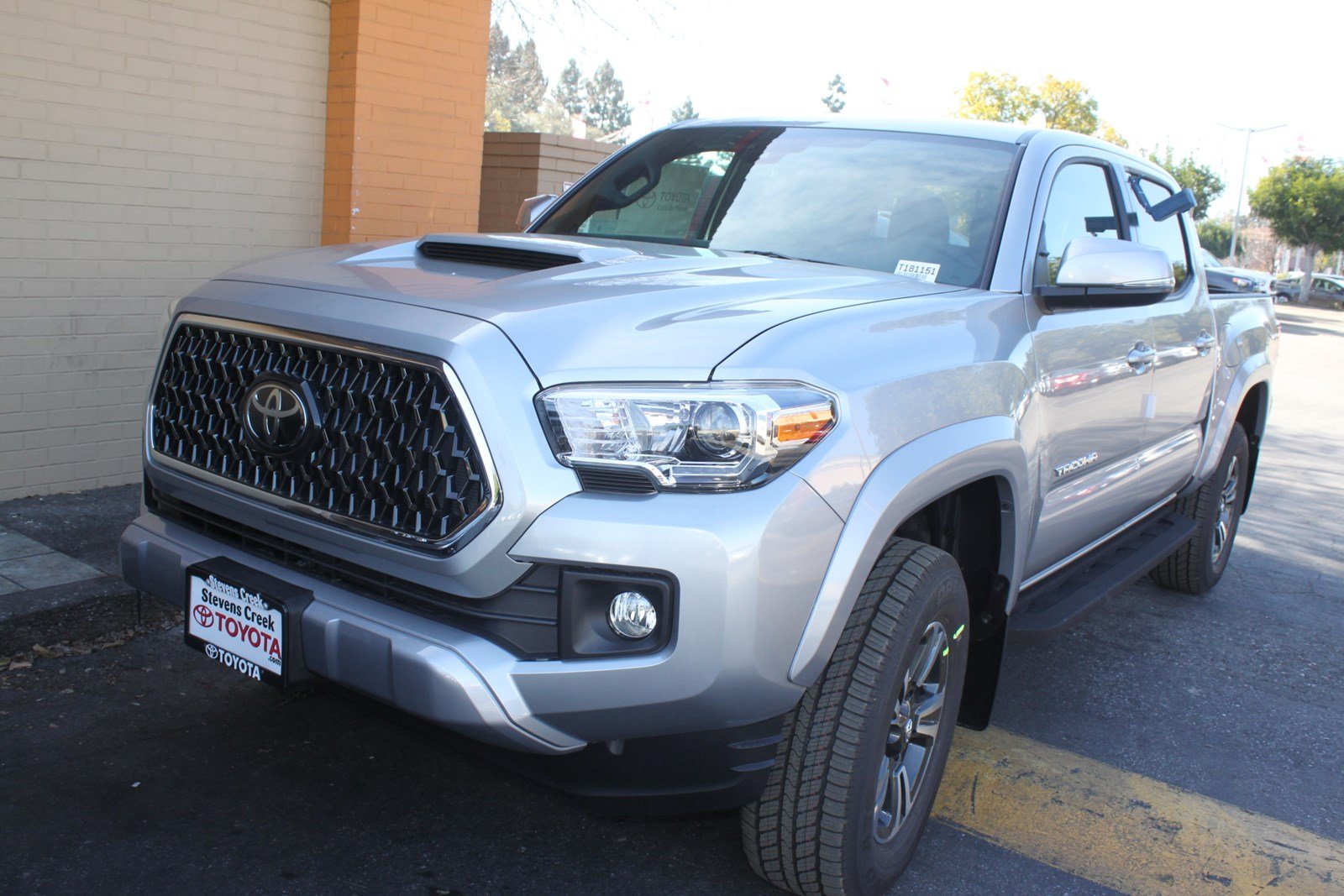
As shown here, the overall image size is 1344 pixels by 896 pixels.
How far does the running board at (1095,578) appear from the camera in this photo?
138 inches

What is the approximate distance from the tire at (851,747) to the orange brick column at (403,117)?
4.62 meters

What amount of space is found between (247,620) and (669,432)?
1.00 metres

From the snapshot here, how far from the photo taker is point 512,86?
40.8m

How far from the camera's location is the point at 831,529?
2.27 m

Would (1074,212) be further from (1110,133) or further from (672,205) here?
(1110,133)

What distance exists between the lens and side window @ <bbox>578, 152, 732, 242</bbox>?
374 cm

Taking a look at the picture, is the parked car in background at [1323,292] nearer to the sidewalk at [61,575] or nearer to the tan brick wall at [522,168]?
the tan brick wall at [522,168]

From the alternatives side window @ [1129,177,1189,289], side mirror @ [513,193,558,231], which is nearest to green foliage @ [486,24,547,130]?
side mirror @ [513,193,558,231]

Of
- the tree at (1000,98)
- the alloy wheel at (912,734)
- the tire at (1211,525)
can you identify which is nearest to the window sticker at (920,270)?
the alloy wheel at (912,734)

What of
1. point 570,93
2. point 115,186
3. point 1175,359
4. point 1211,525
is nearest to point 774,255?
point 1175,359

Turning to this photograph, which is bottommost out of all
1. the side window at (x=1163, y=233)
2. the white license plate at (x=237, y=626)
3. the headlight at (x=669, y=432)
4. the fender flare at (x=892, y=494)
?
the white license plate at (x=237, y=626)

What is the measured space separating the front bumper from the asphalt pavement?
277mm

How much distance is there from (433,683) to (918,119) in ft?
8.64

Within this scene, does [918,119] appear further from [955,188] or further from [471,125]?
[471,125]
